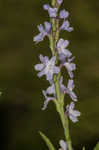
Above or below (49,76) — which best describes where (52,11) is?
above

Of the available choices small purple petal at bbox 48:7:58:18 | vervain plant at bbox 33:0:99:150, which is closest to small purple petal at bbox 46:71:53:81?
vervain plant at bbox 33:0:99:150

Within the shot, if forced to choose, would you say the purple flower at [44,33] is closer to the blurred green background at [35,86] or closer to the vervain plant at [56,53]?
the vervain plant at [56,53]

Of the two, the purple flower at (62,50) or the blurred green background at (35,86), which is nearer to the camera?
the purple flower at (62,50)

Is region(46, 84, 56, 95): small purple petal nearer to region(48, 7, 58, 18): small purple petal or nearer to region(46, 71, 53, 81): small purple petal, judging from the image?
region(46, 71, 53, 81): small purple petal

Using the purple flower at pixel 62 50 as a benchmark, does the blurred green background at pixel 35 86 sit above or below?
above

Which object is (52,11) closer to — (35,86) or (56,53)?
(56,53)

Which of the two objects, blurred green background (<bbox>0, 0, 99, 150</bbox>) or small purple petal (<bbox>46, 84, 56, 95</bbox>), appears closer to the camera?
small purple petal (<bbox>46, 84, 56, 95</bbox>)

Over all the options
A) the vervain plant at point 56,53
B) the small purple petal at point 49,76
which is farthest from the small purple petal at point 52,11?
the small purple petal at point 49,76

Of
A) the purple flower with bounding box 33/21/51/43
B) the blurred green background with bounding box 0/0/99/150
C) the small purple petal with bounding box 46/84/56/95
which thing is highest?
the blurred green background with bounding box 0/0/99/150

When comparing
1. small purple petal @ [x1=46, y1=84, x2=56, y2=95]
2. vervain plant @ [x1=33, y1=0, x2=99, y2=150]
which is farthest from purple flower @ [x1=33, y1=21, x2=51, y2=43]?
small purple petal @ [x1=46, y1=84, x2=56, y2=95]

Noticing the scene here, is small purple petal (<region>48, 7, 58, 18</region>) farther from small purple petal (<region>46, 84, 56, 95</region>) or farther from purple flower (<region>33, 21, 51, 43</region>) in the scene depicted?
small purple petal (<region>46, 84, 56, 95</region>)

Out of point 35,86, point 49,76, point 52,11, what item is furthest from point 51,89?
point 35,86

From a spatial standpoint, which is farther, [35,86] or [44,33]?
[35,86]

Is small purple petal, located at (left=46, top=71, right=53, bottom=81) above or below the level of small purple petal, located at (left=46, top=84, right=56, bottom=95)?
below
